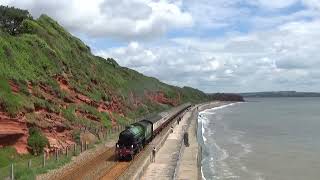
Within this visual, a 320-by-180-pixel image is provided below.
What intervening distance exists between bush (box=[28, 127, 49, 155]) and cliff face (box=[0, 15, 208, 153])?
1.52 feet

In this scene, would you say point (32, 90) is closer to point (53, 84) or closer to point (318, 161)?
point (53, 84)

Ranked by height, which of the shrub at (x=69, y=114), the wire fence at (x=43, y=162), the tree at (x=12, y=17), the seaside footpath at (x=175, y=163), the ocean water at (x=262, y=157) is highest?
the tree at (x=12, y=17)

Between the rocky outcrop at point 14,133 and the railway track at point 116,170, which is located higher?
the rocky outcrop at point 14,133

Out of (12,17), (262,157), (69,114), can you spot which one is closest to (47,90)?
(69,114)

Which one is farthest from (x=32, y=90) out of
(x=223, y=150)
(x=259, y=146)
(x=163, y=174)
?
(x=259, y=146)

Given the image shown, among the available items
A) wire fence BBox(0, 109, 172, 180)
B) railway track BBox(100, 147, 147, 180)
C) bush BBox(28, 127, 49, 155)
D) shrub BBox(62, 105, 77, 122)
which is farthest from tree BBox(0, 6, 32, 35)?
railway track BBox(100, 147, 147, 180)

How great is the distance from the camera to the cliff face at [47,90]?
36.9 meters

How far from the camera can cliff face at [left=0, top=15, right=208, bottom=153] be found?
36906mm

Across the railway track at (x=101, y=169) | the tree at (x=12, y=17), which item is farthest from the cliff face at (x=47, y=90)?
the railway track at (x=101, y=169)

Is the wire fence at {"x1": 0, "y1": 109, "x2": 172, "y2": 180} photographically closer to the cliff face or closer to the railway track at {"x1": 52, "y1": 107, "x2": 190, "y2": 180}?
the cliff face

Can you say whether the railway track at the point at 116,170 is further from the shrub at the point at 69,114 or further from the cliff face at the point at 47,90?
the shrub at the point at 69,114

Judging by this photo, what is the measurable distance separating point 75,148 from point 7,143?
689 cm

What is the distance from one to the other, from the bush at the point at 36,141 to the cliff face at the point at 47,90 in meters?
0.46

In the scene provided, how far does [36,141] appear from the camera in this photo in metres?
36.0
